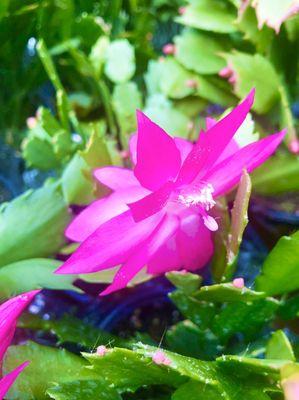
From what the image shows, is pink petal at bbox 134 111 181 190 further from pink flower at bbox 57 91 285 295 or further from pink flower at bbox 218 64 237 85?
pink flower at bbox 218 64 237 85

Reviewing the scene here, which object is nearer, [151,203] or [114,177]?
[151,203]

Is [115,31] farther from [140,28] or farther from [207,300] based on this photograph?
[207,300]

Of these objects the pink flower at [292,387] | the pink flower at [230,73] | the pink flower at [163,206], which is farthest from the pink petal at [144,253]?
the pink flower at [230,73]

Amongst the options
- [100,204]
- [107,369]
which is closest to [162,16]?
[100,204]

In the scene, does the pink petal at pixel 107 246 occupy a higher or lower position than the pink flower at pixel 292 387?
higher

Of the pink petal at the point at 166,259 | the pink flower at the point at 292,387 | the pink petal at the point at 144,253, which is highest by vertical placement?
the pink petal at the point at 144,253

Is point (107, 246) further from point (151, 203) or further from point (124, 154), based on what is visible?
point (124, 154)

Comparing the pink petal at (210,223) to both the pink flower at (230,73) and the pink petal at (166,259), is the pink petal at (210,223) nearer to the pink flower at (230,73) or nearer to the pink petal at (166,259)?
the pink petal at (166,259)

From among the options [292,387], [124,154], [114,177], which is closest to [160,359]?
[292,387]
